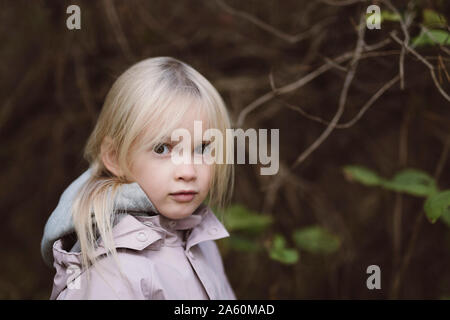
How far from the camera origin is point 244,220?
205 cm

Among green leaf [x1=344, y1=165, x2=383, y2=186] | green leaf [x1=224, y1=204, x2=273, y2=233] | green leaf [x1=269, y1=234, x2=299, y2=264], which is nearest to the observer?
green leaf [x1=269, y1=234, x2=299, y2=264]

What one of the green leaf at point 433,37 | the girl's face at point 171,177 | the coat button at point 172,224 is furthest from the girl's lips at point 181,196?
the green leaf at point 433,37

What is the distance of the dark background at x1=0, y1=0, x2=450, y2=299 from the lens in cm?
209

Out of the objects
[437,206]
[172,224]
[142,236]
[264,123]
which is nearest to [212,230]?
[172,224]

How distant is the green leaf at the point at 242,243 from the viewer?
6.81 ft

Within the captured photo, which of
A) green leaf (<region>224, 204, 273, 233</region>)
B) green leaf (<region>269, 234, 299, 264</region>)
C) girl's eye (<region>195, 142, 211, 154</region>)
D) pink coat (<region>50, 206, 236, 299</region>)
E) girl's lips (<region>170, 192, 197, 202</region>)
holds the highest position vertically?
girl's eye (<region>195, 142, 211, 154</region>)

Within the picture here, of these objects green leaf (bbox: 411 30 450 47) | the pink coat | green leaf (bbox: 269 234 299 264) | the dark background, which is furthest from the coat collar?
green leaf (bbox: 411 30 450 47)

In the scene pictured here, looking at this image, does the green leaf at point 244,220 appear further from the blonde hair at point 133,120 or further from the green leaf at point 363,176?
the blonde hair at point 133,120

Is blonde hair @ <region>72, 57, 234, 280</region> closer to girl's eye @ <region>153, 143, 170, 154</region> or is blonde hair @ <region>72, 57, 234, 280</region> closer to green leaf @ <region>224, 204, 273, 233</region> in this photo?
girl's eye @ <region>153, 143, 170, 154</region>

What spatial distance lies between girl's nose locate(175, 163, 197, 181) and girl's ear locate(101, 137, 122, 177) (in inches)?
7.5

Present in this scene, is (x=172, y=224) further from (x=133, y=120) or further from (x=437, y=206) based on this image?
(x=437, y=206)

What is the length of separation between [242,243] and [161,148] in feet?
3.47
